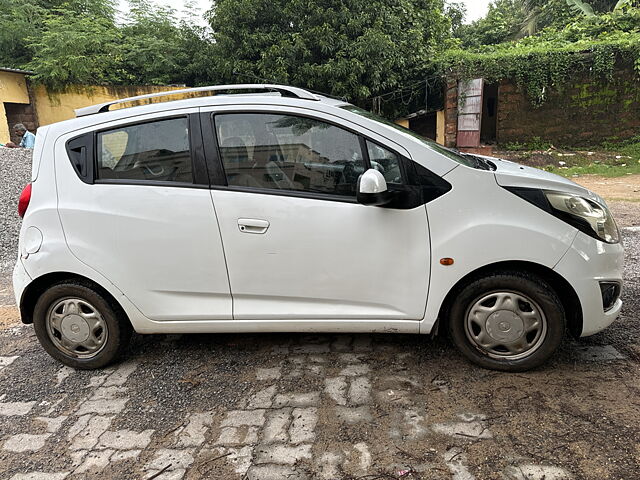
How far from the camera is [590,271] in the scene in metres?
2.69

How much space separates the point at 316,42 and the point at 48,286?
12468 millimetres

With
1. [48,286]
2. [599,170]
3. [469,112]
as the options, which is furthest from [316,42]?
[48,286]

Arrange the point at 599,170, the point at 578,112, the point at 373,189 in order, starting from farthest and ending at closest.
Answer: the point at 578,112 < the point at 599,170 < the point at 373,189

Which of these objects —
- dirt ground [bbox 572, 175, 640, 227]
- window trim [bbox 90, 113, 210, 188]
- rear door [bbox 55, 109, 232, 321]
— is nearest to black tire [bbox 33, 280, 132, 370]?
rear door [bbox 55, 109, 232, 321]

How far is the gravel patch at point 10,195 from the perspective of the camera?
6262mm

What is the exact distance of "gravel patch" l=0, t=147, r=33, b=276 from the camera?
20.5ft

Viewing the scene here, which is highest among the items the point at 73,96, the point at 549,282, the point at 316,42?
the point at 316,42

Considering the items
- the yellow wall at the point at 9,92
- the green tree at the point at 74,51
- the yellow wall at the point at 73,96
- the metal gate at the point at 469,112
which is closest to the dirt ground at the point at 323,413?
the metal gate at the point at 469,112

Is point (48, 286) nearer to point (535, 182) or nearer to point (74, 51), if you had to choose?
point (535, 182)

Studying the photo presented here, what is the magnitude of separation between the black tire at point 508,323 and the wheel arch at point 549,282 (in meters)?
0.03

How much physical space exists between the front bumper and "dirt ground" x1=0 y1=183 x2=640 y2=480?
37 centimetres

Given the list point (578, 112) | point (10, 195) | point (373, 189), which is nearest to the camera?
point (373, 189)

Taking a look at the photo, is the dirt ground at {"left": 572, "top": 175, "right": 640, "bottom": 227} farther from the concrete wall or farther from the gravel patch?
the gravel patch

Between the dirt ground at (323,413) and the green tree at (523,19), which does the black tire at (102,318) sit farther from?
the green tree at (523,19)
